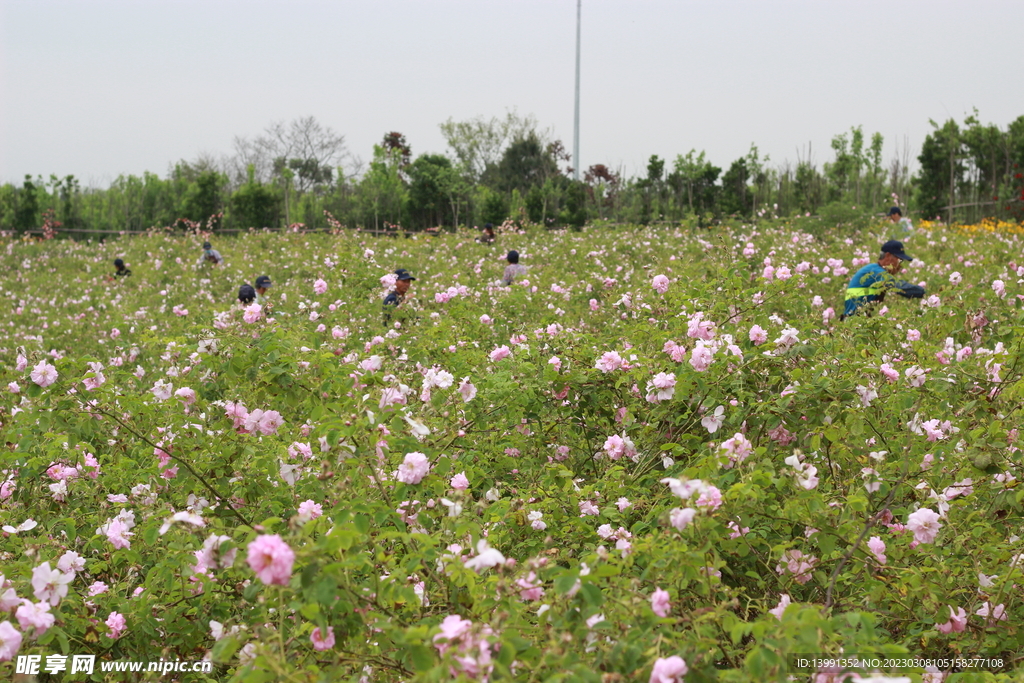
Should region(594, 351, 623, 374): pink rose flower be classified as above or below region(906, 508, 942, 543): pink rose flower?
above

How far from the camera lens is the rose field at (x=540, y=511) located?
5.47 ft

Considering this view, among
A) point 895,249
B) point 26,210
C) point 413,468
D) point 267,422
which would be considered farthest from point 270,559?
point 26,210

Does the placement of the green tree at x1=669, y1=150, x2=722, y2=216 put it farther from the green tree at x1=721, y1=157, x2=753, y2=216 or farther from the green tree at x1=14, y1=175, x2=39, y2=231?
the green tree at x1=14, y1=175, x2=39, y2=231

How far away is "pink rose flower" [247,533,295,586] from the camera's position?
1376 mm

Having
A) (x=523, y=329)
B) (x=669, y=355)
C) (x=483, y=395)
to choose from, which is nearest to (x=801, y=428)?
(x=669, y=355)

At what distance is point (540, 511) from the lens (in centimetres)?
297

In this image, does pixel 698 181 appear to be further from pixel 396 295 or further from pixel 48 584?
pixel 48 584

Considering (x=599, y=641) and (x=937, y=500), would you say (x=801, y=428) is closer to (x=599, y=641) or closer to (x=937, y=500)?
(x=937, y=500)

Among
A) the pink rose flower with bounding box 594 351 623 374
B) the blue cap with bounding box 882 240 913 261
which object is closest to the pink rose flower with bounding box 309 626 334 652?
the pink rose flower with bounding box 594 351 623 374

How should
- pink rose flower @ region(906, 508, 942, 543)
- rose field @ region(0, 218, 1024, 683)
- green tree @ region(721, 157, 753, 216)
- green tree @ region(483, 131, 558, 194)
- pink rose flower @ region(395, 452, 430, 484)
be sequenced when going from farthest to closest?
green tree @ region(483, 131, 558, 194), green tree @ region(721, 157, 753, 216), pink rose flower @ region(395, 452, 430, 484), pink rose flower @ region(906, 508, 942, 543), rose field @ region(0, 218, 1024, 683)

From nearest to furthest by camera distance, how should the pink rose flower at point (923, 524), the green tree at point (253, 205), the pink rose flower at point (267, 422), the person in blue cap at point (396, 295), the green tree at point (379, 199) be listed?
the pink rose flower at point (923, 524) → the pink rose flower at point (267, 422) → the person in blue cap at point (396, 295) → the green tree at point (253, 205) → the green tree at point (379, 199)

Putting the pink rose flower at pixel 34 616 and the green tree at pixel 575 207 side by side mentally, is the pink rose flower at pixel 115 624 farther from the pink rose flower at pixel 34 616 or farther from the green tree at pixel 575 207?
the green tree at pixel 575 207

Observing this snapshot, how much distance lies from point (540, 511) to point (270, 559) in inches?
67.4

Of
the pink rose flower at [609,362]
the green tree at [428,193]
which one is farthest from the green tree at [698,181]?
the pink rose flower at [609,362]
